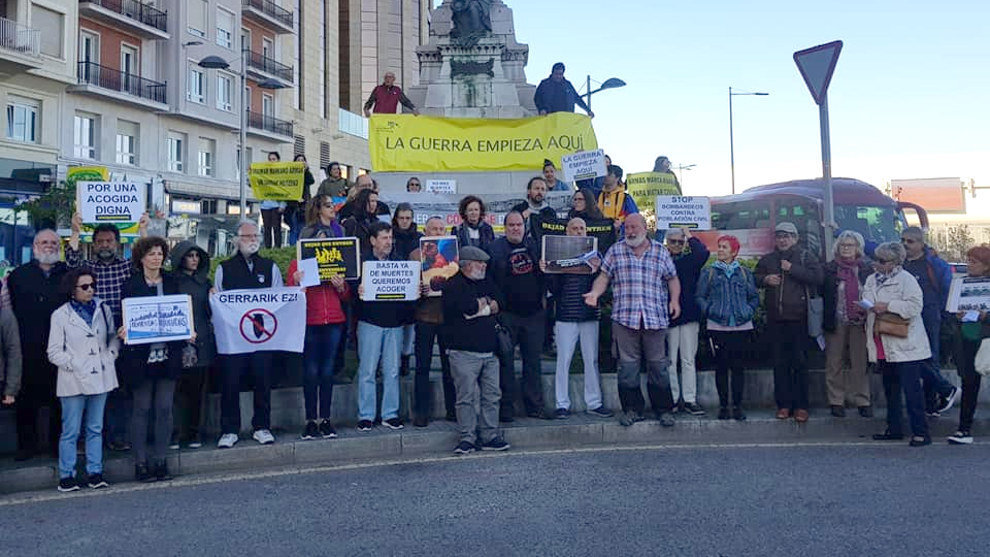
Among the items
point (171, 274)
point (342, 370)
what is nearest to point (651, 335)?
point (342, 370)

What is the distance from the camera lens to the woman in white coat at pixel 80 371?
6.17 m

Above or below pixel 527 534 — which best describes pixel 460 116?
above

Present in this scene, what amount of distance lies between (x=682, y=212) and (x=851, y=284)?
2.44 meters

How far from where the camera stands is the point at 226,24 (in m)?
41.4

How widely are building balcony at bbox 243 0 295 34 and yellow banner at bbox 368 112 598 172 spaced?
31.5 m

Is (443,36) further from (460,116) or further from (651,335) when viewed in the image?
(651,335)

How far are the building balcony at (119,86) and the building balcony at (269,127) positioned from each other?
6490 millimetres

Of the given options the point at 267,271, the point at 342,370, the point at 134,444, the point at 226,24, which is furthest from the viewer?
the point at 226,24

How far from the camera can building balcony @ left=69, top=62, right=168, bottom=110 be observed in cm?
Result: 3262

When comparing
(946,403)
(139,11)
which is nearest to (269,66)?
(139,11)

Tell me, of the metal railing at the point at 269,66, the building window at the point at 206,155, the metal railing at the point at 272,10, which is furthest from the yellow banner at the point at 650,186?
the metal railing at the point at 272,10

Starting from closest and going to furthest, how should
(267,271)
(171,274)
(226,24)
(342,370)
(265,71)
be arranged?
(171,274)
(267,271)
(342,370)
(226,24)
(265,71)

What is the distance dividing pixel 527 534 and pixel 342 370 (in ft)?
14.7

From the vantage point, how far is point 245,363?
761 centimetres
